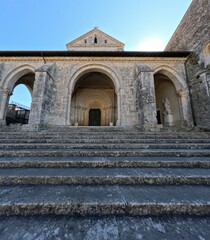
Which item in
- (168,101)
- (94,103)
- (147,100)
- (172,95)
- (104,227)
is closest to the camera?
(104,227)

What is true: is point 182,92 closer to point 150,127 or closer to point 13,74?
point 150,127

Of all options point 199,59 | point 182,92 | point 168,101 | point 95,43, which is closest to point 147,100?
point 182,92

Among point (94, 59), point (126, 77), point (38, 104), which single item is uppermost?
point (94, 59)

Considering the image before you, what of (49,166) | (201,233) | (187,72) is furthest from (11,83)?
(187,72)

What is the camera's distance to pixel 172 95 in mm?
10867

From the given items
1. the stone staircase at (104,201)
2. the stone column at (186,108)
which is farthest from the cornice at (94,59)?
the stone staircase at (104,201)

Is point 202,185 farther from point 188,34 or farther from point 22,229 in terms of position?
point 188,34

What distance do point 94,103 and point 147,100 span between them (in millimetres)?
9164

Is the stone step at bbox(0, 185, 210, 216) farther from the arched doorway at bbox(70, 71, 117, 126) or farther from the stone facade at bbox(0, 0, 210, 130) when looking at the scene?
the arched doorway at bbox(70, 71, 117, 126)

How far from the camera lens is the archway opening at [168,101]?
10.1 metres

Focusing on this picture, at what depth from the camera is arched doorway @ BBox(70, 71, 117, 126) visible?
1379 centimetres

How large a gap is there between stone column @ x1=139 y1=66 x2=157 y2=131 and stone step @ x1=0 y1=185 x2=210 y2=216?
507 cm

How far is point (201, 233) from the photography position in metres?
0.98

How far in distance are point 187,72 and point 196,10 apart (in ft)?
13.0
